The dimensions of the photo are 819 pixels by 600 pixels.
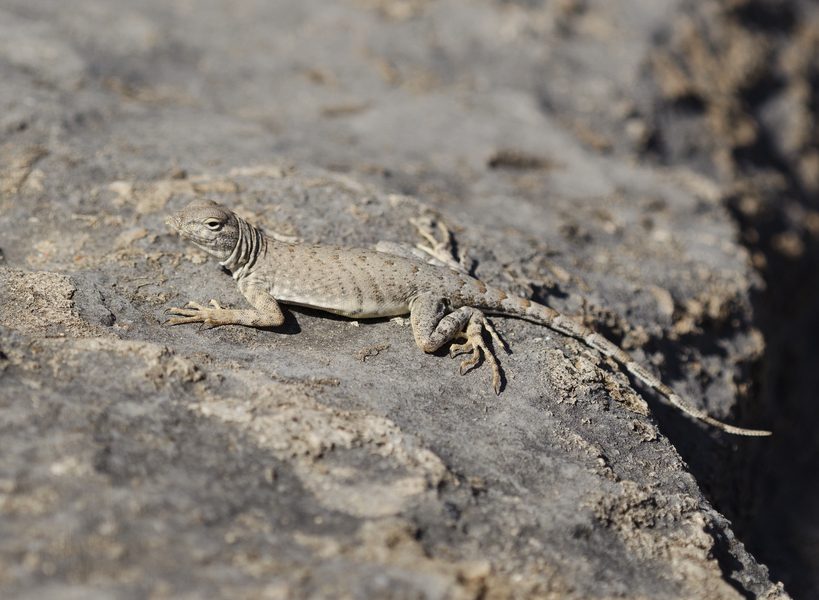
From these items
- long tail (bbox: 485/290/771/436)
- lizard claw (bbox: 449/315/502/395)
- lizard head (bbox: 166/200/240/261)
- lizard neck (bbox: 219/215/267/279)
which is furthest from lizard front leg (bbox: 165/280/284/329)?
long tail (bbox: 485/290/771/436)

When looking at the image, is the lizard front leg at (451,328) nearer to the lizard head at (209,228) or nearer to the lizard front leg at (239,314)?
the lizard front leg at (239,314)

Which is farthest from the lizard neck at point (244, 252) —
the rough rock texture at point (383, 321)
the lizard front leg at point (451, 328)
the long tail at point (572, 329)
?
the long tail at point (572, 329)

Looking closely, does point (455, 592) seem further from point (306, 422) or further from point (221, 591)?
point (306, 422)

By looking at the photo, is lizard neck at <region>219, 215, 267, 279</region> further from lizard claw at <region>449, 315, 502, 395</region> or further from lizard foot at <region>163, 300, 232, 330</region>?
lizard claw at <region>449, 315, 502, 395</region>

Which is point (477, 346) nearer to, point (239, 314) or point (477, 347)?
point (477, 347)

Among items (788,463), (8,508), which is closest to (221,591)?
(8,508)

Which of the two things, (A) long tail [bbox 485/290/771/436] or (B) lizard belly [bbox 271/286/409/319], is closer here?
(B) lizard belly [bbox 271/286/409/319]

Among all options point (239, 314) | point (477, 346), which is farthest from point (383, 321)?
point (239, 314)

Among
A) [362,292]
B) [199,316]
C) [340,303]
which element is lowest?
[199,316]
